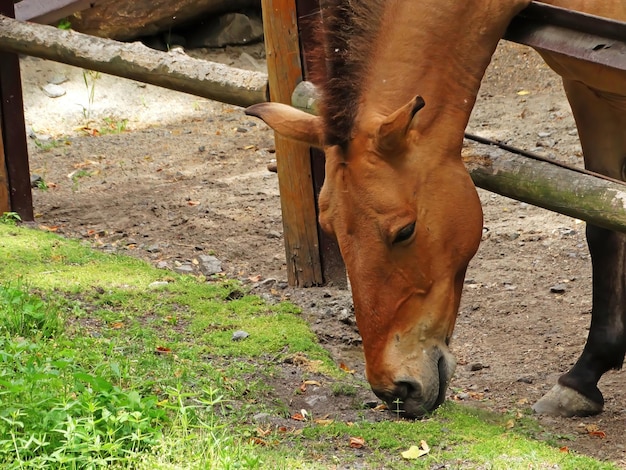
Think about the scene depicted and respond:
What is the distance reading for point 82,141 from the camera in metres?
8.56

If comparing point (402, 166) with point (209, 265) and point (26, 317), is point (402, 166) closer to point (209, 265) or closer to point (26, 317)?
point (26, 317)

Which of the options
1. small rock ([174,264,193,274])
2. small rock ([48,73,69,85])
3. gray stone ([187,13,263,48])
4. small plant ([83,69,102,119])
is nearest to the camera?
small rock ([174,264,193,274])

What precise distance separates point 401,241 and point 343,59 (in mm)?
659

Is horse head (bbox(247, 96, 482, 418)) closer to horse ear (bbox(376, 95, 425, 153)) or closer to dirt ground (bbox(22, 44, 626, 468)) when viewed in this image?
horse ear (bbox(376, 95, 425, 153))

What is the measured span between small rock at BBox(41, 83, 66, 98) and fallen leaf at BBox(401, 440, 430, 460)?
700cm

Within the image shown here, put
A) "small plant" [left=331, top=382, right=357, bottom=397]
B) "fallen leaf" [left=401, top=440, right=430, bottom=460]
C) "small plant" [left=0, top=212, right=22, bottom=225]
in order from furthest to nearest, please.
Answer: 1. "small plant" [left=0, top=212, right=22, bottom=225]
2. "small plant" [left=331, top=382, right=357, bottom=397]
3. "fallen leaf" [left=401, top=440, right=430, bottom=460]

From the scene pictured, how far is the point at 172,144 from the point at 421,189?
5.46m

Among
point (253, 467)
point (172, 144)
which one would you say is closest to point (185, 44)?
point (172, 144)

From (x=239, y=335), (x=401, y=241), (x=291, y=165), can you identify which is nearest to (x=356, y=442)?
(x=401, y=241)

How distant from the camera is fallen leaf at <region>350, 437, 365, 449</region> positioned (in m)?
3.29

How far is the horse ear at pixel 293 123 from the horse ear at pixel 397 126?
0.29 meters

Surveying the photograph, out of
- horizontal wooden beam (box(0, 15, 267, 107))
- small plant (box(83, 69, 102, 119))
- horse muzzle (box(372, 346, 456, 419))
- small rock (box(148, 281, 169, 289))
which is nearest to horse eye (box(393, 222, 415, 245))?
horse muzzle (box(372, 346, 456, 419))

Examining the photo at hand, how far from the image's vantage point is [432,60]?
11.1 feet

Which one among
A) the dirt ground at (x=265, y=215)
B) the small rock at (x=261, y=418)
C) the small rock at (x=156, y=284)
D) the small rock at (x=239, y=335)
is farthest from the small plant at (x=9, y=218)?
the small rock at (x=261, y=418)
